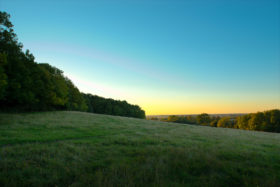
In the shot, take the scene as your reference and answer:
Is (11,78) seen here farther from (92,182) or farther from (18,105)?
(92,182)

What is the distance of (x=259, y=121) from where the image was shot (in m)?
61.6

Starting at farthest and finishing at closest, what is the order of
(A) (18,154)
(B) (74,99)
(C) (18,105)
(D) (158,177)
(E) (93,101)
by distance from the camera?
(E) (93,101) → (B) (74,99) → (C) (18,105) → (A) (18,154) → (D) (158,177)

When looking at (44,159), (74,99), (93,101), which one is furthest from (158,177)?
(93,101)

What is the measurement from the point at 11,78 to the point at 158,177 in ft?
93.8

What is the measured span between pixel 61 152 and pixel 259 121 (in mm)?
80076

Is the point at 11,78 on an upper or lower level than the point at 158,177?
upper

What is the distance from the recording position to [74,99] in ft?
156

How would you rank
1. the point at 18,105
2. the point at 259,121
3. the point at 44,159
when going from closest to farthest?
the point at 44,159
the point at 18,105
the point at 259,121

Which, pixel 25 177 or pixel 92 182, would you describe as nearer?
pixel 92 182

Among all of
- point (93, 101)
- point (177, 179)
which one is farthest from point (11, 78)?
point (93, 101)

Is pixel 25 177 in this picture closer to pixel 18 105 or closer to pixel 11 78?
pixel 11 78

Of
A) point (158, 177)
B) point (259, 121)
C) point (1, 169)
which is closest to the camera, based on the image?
point (158, 177)

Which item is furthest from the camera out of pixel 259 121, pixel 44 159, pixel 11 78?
pixel 259 121

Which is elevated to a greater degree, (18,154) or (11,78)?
(11,78)
